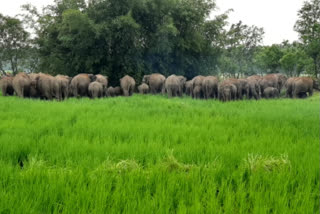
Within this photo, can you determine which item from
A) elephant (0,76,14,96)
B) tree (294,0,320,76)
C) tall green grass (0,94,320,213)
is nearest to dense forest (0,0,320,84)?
tree (294,0,320,76)

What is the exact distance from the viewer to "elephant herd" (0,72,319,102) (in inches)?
485

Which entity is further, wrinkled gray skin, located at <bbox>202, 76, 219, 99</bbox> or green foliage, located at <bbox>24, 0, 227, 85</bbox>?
green foliage, located at <bbox>24, 0, 227, 85</bbox>

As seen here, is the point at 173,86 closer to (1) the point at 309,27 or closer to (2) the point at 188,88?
(2) the point at 188,88

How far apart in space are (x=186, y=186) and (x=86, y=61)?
51.8 feet

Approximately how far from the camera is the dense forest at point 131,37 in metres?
16.7

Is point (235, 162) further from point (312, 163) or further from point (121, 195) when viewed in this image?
point (121, 195)

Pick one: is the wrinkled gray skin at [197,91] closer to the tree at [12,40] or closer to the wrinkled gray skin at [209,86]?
the wrinkled gray skin at [209,86]

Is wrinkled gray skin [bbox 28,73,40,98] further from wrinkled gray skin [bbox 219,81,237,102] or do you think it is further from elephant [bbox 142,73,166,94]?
wrinkled gray skin [bbox 219,81,237,102]

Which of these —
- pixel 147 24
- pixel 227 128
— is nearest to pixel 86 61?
pixel 147 24

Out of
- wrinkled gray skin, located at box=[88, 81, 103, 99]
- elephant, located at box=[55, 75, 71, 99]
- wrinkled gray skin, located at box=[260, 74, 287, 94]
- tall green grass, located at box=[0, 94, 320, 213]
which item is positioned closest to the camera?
tall green grass, located at box=[0, 94, 320, 213]

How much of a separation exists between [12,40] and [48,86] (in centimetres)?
1521

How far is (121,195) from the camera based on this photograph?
7.05 feet

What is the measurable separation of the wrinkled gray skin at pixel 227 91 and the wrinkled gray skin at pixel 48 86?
7728mm

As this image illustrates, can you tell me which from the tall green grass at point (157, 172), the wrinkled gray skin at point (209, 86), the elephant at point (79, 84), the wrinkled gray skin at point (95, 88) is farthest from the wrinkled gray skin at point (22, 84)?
→ the wrinkled gray skin at point (209, 86)
